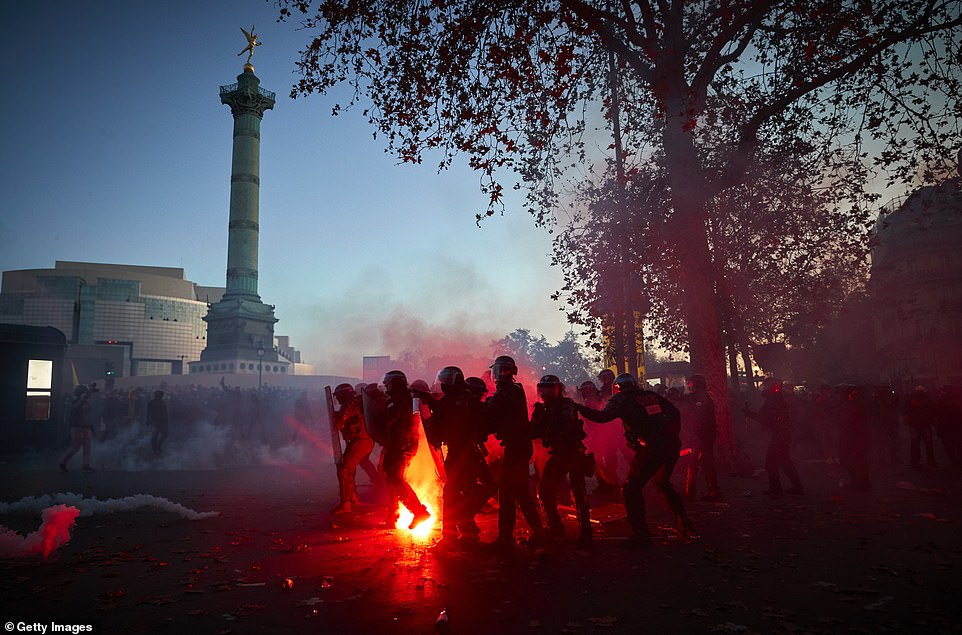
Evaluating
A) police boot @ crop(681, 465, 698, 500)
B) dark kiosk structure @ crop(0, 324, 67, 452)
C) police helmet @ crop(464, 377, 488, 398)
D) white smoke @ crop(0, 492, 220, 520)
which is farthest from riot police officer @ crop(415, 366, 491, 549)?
dark kiosk structure @ crop(0, 324, 67, 452)

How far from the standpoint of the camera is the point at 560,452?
23.7ft

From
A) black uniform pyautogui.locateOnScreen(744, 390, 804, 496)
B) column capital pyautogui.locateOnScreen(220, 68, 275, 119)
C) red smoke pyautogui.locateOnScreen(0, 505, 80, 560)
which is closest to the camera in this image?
red smoke pyautogui.locateOnScreen(0, 505, 80, 560)

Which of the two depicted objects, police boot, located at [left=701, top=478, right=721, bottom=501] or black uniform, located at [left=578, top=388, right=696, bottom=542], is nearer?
black uniform, located at [left=578, top=388, right=696, bottom=542]

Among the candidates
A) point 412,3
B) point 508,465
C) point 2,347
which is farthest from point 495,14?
point 2,347

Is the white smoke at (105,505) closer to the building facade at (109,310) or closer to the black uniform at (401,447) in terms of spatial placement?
the black uniform at (401,447)

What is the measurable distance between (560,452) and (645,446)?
1055mm

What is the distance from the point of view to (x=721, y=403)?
12.9 m

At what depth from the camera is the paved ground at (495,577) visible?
4.52 m

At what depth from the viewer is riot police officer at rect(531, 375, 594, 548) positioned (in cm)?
716

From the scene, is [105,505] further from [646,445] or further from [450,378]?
[646,445]

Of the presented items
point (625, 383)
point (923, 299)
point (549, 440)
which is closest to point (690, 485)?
point (625, 383)

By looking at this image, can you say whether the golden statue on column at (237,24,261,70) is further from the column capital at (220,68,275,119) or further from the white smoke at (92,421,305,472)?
the white smoke at (92,421,305,472)

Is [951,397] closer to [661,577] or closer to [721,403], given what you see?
[721,403]

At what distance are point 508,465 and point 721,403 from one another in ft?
25.5
